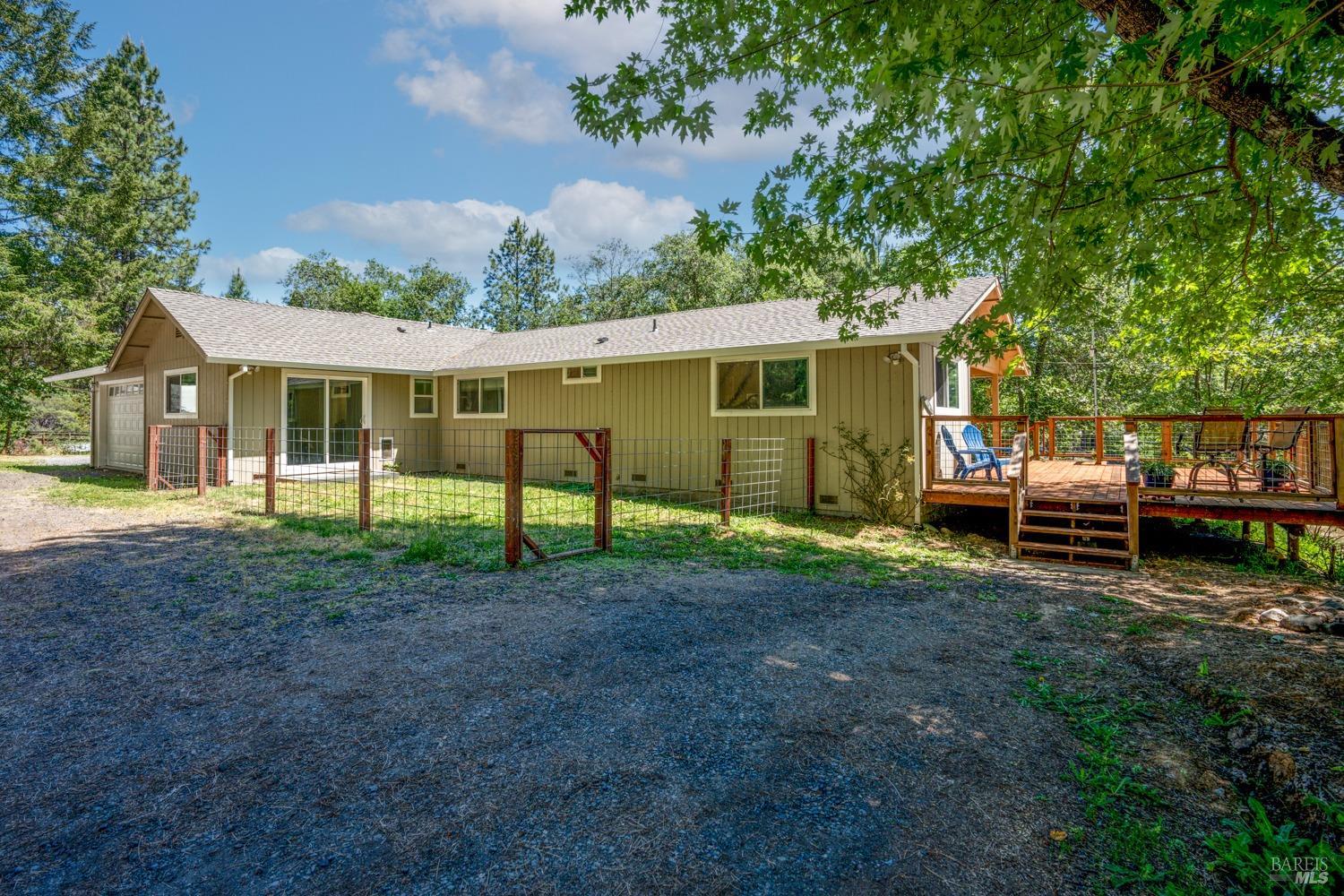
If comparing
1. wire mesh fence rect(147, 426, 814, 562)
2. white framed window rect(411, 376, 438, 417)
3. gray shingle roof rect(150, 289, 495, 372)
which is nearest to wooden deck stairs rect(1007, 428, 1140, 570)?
wire mesh fence rect(147, 426, 814, 562)

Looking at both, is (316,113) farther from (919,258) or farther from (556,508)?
(919,258)

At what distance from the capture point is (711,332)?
11.0m

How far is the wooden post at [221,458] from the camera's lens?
1130cm

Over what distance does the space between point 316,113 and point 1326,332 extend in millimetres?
24696

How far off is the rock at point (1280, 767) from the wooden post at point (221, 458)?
13.9 m

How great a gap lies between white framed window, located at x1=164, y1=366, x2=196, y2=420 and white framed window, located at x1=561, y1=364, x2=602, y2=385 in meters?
7.61

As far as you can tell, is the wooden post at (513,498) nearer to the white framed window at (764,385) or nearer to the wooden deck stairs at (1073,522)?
the white framed window at (764,385)

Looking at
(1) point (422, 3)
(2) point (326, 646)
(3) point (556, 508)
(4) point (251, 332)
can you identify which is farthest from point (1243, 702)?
(4) point (251, 332)

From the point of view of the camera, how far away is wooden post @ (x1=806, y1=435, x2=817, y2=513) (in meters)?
9.01

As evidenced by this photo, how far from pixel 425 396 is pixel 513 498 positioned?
10599 millimetres

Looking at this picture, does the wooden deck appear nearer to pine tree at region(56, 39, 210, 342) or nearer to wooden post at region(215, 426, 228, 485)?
wooden post at region(215, 426, 228, 485)

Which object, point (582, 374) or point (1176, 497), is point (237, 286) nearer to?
point (582, 374)

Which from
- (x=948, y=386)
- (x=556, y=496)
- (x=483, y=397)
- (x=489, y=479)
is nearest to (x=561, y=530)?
(x=556, y=496)

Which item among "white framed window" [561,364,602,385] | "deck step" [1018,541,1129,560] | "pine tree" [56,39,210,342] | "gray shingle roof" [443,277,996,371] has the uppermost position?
"pine tree" [56,39,210,342]
